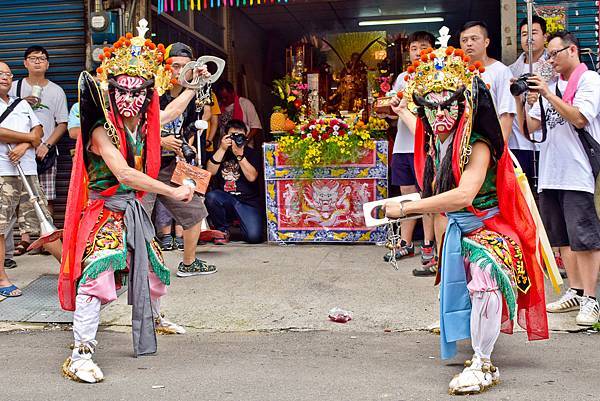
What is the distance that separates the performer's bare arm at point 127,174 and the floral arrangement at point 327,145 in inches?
139

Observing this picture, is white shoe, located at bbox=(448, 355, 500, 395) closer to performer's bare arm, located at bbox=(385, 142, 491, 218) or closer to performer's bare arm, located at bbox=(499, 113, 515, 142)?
performer's bare arm, located at bbox=(385, 142, 491, 218)

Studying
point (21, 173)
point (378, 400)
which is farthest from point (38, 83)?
point (378, 400)

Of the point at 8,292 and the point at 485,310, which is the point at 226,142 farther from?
the point at 485,310

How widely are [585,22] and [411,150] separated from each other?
1.91 m

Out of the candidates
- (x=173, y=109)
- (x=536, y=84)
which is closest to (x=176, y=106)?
(x=173, y=109)

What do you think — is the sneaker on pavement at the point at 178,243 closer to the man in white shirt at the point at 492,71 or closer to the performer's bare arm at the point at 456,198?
the man in white shirt at the point at 492,71

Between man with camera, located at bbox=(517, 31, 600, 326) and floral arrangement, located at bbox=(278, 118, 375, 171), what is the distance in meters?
2.43

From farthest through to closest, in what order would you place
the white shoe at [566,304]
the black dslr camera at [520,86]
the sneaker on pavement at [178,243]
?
the sneaker on pavement at [178,243], the white shoe at [566,304], the black dslr camera at [520,86]

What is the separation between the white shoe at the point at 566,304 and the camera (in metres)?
5.66

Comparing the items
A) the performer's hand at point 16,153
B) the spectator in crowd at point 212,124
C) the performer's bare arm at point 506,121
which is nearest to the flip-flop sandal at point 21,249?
the performer's hand at point 16,153

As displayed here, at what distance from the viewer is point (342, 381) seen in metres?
4.36

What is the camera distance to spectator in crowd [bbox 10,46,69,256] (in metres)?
7.59

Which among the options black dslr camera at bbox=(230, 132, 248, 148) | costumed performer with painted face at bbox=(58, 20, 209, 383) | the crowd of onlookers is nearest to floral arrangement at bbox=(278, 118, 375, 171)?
black dslr camera at bbox=(230, 132, 248, 148)

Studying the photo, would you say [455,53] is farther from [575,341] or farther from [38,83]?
[38,83]
